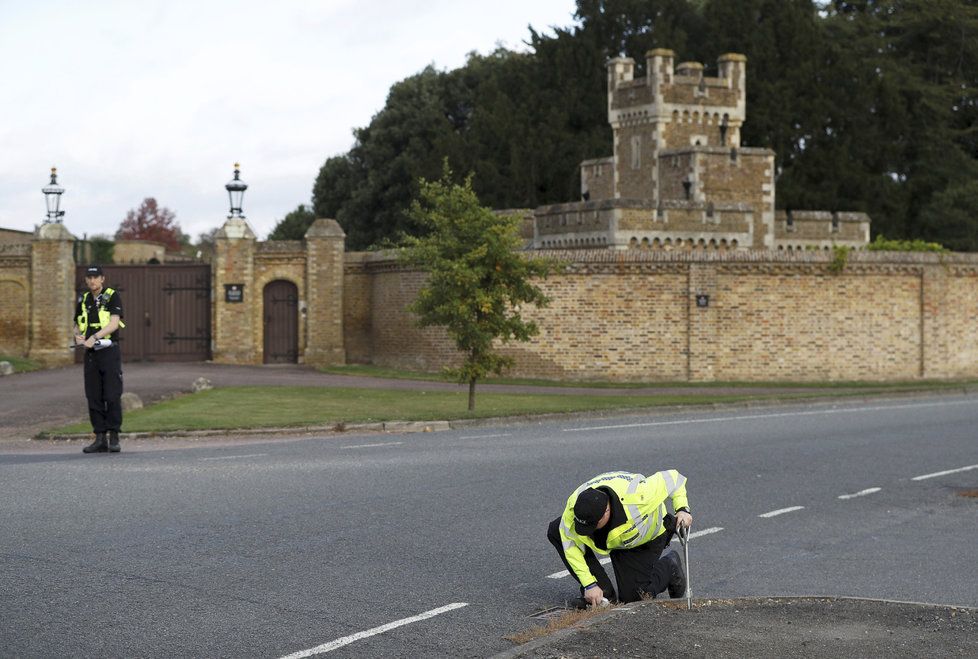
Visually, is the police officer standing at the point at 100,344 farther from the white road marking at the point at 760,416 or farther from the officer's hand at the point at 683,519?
the officer's hand at the point at 683,519

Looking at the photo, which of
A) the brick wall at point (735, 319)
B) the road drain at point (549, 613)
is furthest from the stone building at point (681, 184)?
the road drain at point (549, 613)

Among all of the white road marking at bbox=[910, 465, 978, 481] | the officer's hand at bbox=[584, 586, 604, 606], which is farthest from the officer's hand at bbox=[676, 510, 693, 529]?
the white road marking at bbox=[910, 465, 978, 481]

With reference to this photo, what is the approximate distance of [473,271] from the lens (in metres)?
22.4

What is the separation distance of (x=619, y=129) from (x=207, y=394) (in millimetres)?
30682

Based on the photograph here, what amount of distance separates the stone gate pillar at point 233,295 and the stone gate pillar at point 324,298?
5.43ft

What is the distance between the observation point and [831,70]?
6206 centimetres

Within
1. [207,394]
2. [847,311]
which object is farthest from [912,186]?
[207,394]

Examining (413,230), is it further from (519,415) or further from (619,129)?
(519,415)

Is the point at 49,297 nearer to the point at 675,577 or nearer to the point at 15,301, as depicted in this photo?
the point at 15,301

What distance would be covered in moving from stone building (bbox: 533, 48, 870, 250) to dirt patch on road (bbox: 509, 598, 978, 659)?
31145 millimetres

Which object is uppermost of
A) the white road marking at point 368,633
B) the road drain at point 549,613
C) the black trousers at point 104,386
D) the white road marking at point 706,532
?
the black trousers at point 104,386

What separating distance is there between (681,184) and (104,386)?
34.9 meters

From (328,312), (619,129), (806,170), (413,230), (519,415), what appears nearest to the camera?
(519,415)

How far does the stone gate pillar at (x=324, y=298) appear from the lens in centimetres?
3691
